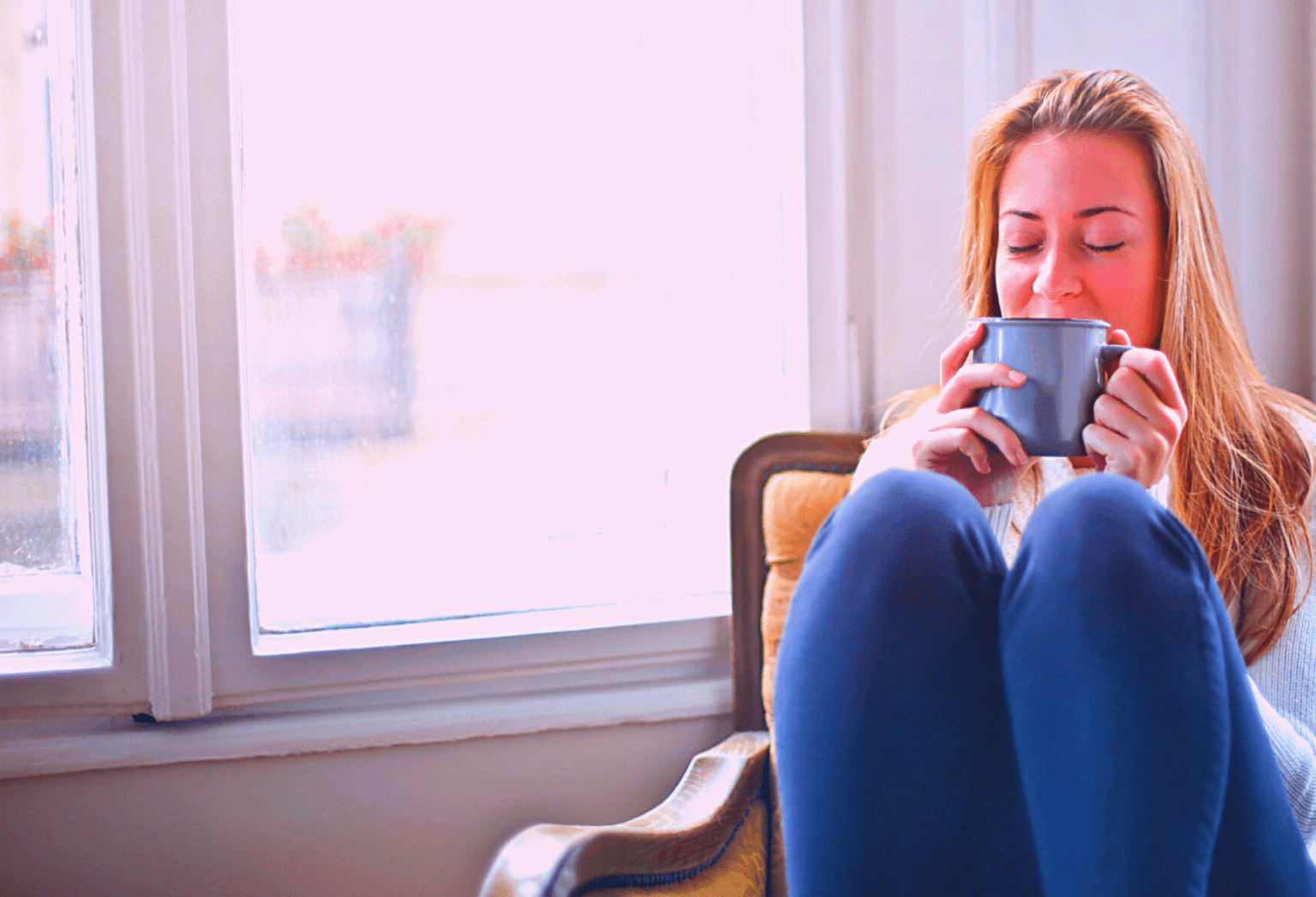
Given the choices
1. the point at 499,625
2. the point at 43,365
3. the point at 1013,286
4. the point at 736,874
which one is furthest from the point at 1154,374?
the point at 43,365

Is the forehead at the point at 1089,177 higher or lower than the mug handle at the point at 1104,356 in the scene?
higher

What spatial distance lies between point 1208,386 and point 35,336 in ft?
4.75

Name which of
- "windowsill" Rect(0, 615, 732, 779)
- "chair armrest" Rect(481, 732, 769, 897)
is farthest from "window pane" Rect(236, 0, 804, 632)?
"chair armrest" Rect(481, 732, 769, 897)

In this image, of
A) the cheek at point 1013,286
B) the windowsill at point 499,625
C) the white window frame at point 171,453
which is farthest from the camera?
the windowsill at point 499,625

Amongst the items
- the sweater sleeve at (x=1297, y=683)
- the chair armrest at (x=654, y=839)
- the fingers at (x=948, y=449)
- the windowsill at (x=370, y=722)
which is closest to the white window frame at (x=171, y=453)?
the windowsill at (x=370, y=722)

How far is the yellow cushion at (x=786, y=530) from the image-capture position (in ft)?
3.94

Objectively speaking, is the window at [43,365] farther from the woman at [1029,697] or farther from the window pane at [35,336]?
the woman at [1029,697]

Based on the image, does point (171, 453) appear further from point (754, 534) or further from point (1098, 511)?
point (1098, 511)

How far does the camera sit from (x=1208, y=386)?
1.03 metres

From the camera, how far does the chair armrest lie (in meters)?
A: 0.78

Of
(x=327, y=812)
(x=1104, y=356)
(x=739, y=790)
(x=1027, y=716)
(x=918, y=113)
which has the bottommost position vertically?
(x=327, y=812)

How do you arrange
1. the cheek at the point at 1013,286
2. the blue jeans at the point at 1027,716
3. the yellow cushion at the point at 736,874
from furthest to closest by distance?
the cheek at the point at 1013,286, the yellow cushion at the point at 736,874, the blue jeans at the point at 1027,716

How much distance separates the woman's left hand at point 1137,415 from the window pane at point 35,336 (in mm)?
1213

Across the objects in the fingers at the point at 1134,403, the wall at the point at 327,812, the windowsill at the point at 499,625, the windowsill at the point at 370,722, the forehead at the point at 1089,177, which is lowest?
the wall at the point at 327,812
